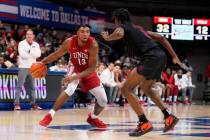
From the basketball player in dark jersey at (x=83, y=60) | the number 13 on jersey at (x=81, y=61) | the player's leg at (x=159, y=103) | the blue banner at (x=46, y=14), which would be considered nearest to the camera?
the player's leg at (x=159, y=103)

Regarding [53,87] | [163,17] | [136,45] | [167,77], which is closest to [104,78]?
[53,87]

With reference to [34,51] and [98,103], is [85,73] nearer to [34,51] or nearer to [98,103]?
[98,103]

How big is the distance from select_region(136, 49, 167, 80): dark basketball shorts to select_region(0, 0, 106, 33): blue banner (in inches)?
450

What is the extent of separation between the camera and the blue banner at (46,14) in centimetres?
1852

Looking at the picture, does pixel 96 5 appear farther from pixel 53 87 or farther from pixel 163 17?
pixel 53 87

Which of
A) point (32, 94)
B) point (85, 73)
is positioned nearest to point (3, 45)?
point (32, 94)

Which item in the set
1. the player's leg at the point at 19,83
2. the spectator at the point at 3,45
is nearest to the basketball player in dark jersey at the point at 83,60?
the player's leg at the point at 19,83

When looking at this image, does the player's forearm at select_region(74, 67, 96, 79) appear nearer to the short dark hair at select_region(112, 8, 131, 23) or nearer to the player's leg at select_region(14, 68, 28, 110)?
the short dark hair at select_region(112, 8, 131, 23)

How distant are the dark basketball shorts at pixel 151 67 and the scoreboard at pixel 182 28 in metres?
18.0

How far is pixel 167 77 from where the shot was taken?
23641 millimetres

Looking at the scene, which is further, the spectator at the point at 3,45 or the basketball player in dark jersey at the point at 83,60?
the spectator at the point at 3,45

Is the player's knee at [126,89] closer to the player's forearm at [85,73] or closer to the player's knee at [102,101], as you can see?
the player's forearm at [85,73]

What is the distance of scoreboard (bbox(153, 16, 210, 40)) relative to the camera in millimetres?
25453

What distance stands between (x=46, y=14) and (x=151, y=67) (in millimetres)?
14149
